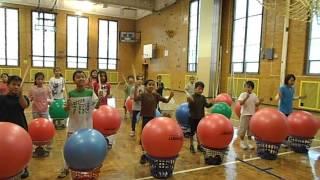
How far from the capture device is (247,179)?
380cm

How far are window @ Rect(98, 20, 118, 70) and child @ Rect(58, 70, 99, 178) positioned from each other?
61.0ft

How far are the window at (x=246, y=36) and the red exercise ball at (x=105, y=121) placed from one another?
8.77m

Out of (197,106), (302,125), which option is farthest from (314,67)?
(197,106)

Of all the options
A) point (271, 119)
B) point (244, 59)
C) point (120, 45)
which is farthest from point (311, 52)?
point (120, 45)

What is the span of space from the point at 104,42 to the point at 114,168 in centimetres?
1882

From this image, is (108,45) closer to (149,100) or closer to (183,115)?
(183,115)

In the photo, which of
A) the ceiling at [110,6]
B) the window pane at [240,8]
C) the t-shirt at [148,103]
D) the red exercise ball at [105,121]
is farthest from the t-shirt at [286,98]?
the ceiling at [110,6]

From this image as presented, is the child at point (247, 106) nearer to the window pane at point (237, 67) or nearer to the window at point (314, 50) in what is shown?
the window at point (314, 50)

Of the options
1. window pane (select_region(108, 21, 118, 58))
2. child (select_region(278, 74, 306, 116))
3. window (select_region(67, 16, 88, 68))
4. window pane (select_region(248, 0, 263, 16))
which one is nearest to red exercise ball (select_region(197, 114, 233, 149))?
child (select_region(278, 74, 306, 116))

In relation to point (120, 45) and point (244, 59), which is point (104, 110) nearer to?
point (244, 59)

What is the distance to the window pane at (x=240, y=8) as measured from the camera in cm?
1281

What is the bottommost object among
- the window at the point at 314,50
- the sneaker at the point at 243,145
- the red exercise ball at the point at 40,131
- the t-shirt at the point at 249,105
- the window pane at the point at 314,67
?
the sneaker at the point at 243,145

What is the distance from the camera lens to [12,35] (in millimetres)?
18703

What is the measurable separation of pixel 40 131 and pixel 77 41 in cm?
1744
